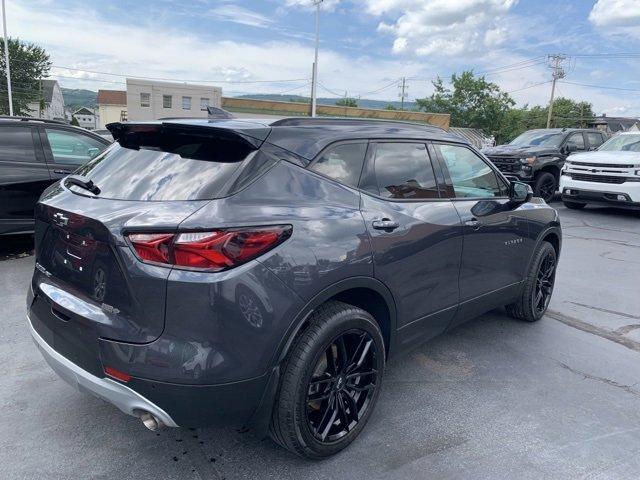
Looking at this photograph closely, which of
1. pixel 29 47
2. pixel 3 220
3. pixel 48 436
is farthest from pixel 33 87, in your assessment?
pixel 48 436

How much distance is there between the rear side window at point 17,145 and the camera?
6.04 m

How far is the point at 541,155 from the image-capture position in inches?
479

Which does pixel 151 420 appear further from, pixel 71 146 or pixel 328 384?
pixel 71 146

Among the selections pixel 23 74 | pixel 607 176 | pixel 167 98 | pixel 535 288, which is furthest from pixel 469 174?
pixel 167 98

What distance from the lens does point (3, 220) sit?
6051 mm

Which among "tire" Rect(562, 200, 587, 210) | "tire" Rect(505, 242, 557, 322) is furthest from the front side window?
"tire" Rect(562, 200, 587, 210)

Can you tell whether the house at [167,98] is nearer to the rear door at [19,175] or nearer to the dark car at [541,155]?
the dark car at [541,155]

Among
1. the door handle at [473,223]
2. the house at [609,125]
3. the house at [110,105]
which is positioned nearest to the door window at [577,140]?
the house at [609,125]

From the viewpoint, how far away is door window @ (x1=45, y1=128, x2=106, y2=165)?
6.44m

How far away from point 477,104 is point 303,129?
64.8 metres

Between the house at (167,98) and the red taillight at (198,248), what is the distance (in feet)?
206

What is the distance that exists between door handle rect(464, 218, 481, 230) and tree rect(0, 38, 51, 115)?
175ft

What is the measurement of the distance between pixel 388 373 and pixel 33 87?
185ft

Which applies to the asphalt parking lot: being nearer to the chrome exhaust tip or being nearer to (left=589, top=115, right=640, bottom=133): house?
the chrome exhaust tip
